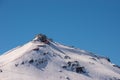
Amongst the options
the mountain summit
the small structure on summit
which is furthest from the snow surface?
the small structure on summit

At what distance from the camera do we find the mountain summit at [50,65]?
13088 centimetres

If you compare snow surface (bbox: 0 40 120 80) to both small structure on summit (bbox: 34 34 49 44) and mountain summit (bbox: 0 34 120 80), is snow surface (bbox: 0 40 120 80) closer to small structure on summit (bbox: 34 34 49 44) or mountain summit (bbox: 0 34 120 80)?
mountain summit (bbox: 0 34 120 80)

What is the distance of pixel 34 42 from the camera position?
6250 inches

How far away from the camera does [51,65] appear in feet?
458

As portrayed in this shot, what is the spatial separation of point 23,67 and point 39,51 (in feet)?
46.9

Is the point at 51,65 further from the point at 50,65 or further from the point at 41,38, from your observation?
the point at 41,38

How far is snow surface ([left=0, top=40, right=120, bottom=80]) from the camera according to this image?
130500 mm

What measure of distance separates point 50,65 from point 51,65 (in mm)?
369

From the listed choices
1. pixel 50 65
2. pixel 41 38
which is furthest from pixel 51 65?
pixel 41 38

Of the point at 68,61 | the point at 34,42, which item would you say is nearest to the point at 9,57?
the point at 34,42

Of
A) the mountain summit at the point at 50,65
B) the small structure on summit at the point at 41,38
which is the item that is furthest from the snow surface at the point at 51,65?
the small structure on summit at the point at 41,38

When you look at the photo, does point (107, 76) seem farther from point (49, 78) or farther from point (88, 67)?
point (49, 78)

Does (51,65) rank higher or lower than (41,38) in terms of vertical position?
lower

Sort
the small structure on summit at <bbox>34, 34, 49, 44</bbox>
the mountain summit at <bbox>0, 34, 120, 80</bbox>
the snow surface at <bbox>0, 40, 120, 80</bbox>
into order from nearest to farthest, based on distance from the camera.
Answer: the snow surface at <bbox>0, 40, 120, 80</bbox> → the mountain summit at <bbox>0, 34, 120, 80</bbox> → the small structure on summit at <bbox>34, 34, 49, 44</bbox>
